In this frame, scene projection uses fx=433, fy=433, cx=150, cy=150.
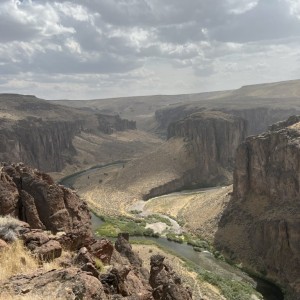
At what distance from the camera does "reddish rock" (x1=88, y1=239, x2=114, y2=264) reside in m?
20.2

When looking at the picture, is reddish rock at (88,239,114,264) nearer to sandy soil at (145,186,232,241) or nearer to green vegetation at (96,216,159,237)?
sandy soil at (145,186,232,241)

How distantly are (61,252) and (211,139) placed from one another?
4088 inches

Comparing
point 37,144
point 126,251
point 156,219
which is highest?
point 126,251

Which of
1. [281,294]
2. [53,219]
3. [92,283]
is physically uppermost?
[92,283]

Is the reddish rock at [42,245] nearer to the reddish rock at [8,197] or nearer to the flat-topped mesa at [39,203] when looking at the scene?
the flat-topped mesa at [39,203]

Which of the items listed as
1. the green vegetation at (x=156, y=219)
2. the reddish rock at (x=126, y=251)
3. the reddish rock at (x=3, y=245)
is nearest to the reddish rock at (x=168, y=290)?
the reddish rock at (x=3, y=245)

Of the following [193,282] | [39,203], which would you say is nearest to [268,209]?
[193,282]

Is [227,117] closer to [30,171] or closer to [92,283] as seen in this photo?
[30,171]

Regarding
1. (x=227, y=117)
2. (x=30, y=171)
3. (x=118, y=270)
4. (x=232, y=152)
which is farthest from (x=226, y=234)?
(x=227, y=117)

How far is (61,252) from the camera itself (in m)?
17.9

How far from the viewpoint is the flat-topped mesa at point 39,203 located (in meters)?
25.5

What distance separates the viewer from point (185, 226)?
7356 centimetres

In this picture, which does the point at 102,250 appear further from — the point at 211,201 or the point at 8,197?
the point at 211,201

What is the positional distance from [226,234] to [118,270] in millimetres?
50900
